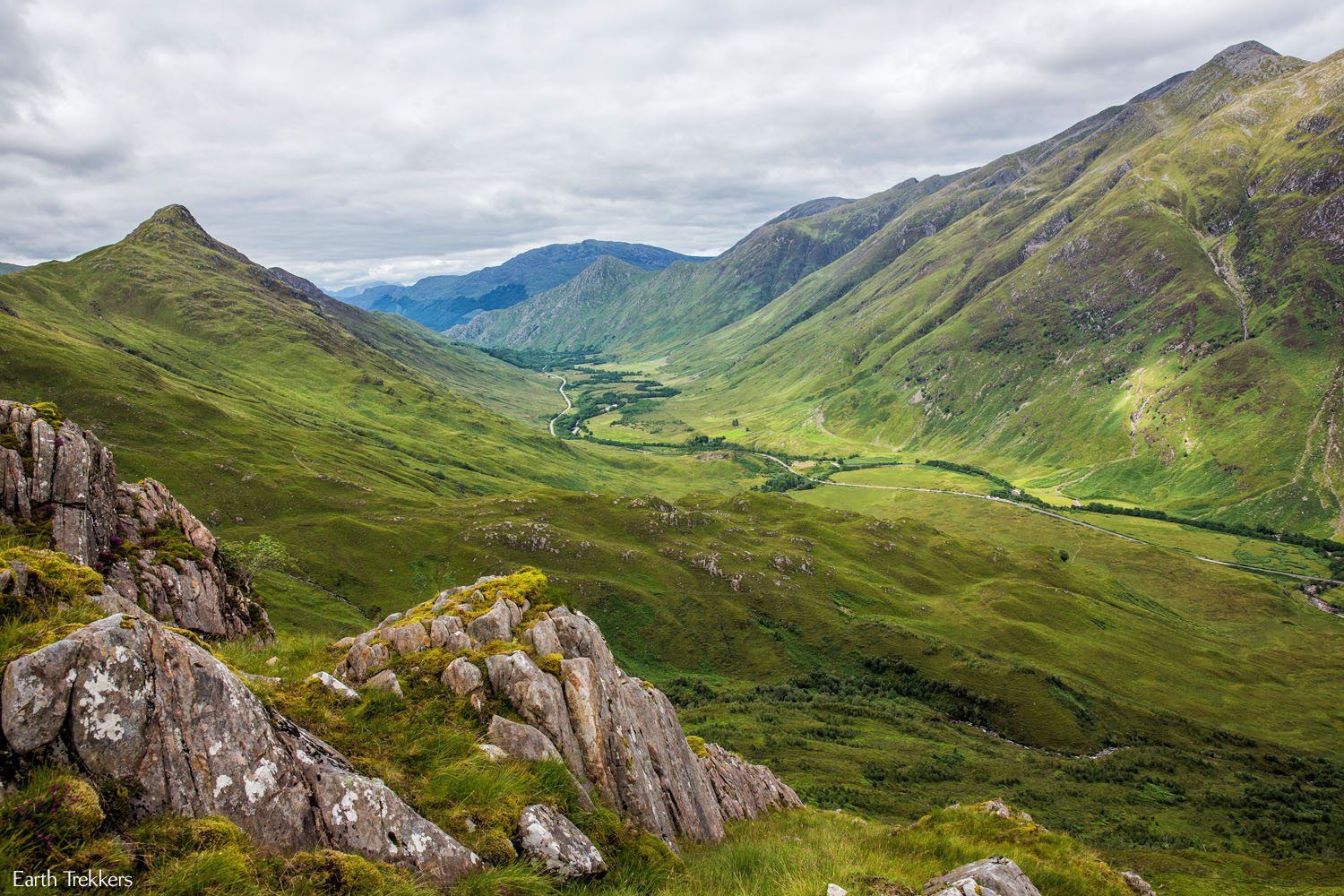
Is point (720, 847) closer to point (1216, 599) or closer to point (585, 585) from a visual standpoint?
point (585, 585)

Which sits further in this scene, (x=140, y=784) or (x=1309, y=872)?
(x=1309, y=872)

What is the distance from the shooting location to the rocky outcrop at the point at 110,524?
2678cm

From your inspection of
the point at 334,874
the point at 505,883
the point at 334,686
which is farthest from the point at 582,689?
the point at 334,874

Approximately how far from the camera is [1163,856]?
186 feet

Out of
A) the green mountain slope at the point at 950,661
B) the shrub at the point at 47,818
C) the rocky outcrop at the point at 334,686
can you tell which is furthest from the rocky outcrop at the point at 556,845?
the green mountain slope at the point at 950,661

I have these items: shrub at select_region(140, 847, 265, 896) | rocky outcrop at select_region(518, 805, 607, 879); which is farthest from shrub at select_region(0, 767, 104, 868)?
rocky outcrop at select_region(518, 805, 607, 879)

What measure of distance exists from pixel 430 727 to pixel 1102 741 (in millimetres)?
129151

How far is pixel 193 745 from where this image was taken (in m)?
10.5

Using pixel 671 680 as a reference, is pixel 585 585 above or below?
above

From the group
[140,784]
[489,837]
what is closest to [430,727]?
[489,837]

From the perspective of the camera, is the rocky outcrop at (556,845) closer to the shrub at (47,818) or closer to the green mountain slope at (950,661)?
the shrub at (47,818)

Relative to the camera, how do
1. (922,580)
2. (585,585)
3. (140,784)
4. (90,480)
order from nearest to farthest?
(140,784) < (90,480) < (585,585) < (922,580)

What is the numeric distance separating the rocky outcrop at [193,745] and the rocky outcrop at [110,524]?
2156 centimetres

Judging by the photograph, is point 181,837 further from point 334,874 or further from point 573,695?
point 573,695
